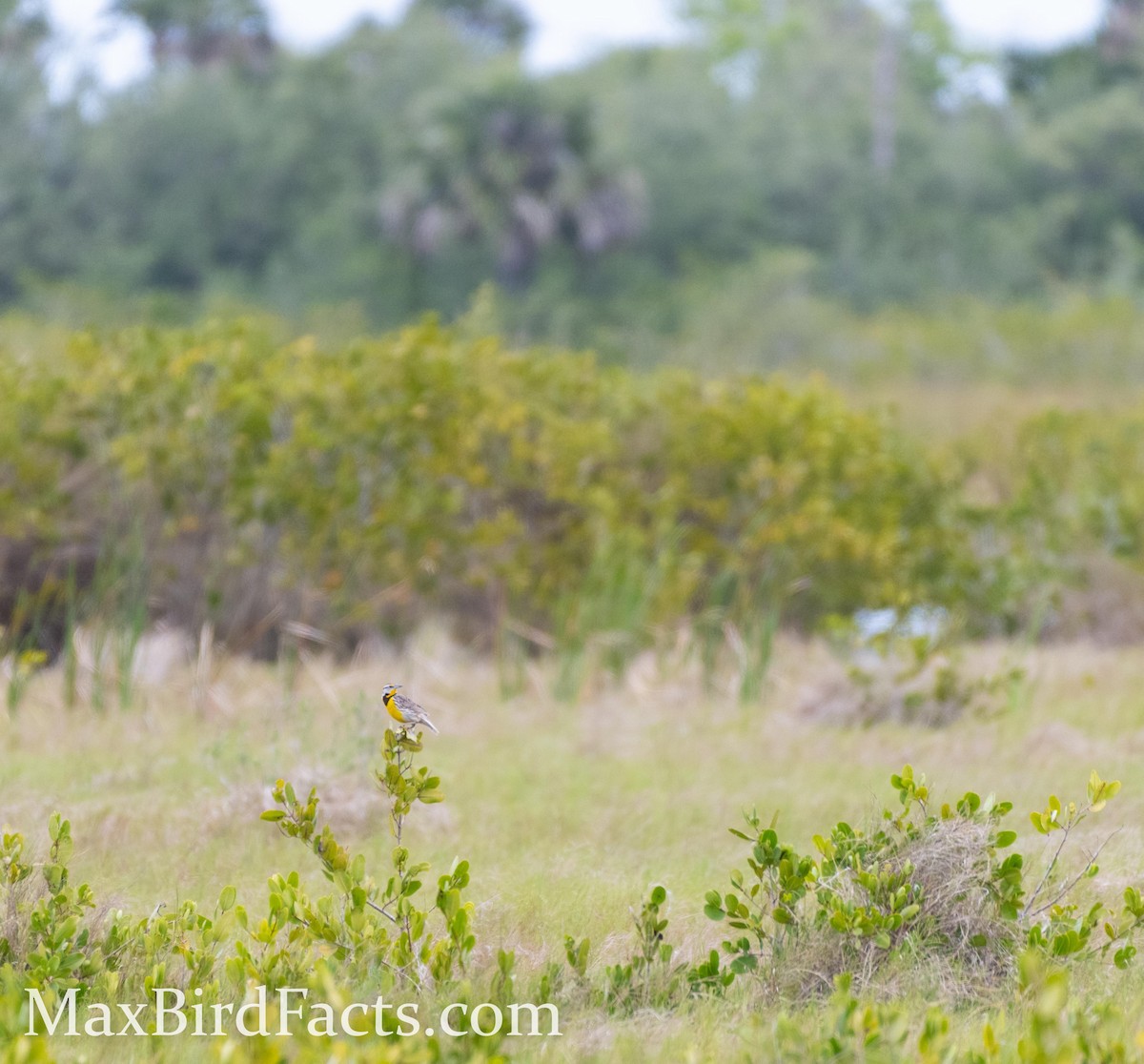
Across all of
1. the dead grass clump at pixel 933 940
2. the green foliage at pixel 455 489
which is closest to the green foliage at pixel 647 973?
the dead grass clump at pixel 933 940

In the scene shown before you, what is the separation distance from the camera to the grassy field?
376 centimetres

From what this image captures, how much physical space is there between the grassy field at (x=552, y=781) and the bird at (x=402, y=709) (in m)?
0.48

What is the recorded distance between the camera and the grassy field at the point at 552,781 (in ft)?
12.3

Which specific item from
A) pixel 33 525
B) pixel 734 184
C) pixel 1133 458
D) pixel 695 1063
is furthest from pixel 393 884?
pixel 734 184

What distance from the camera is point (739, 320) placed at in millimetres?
30594

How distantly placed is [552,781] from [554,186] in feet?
92.4

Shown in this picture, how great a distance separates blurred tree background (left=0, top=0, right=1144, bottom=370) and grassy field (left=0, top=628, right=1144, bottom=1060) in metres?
20.1

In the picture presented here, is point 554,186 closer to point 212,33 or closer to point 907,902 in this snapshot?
point 212,33

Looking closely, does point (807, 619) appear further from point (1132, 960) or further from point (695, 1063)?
point (695, 1063)

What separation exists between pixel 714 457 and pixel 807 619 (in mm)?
1053

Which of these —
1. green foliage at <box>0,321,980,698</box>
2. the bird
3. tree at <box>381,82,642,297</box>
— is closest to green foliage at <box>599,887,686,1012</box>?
the bird

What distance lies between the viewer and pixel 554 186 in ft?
106

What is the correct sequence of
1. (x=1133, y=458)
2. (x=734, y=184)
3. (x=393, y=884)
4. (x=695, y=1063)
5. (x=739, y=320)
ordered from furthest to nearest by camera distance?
1. (x=734, y=184)
2. (x=739, y=320)
3. (x=1133, y=458)
4. (x=393, y=884)
5. (x=695, y=1063)

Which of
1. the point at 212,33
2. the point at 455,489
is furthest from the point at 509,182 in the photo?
the point at 455,489
